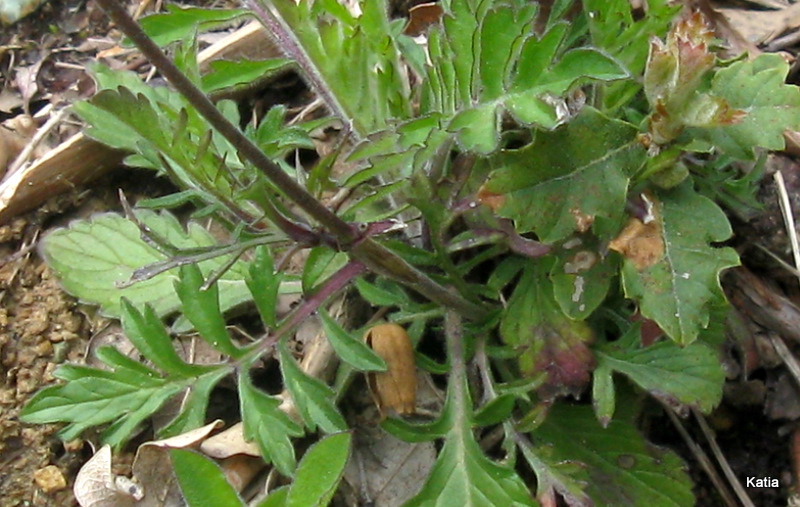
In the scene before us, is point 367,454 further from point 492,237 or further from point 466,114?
point 466,114

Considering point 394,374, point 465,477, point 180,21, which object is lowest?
point 465,477

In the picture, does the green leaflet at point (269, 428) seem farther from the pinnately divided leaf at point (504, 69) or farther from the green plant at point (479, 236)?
the pinnately divided leaf at point (504, 69)

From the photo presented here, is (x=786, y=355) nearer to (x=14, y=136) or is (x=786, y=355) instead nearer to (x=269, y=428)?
(x=269, y=428)

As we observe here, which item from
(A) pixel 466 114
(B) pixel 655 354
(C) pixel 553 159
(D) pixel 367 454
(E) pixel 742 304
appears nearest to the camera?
(A) pixel 466 114

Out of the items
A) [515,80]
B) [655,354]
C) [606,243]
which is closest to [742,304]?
[655,354]

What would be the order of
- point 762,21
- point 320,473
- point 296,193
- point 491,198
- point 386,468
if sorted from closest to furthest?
point 296,193 < point 320,473 < point 491,198 < point 386,468 < point 762,21

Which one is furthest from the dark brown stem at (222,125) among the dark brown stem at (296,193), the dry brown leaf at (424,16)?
the dry brown leaf at (424,16)

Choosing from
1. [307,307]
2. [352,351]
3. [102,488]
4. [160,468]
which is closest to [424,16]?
[307,307]

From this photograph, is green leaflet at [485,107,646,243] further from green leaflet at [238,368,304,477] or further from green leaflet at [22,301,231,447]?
green leaflet at [22,301,231,447]
